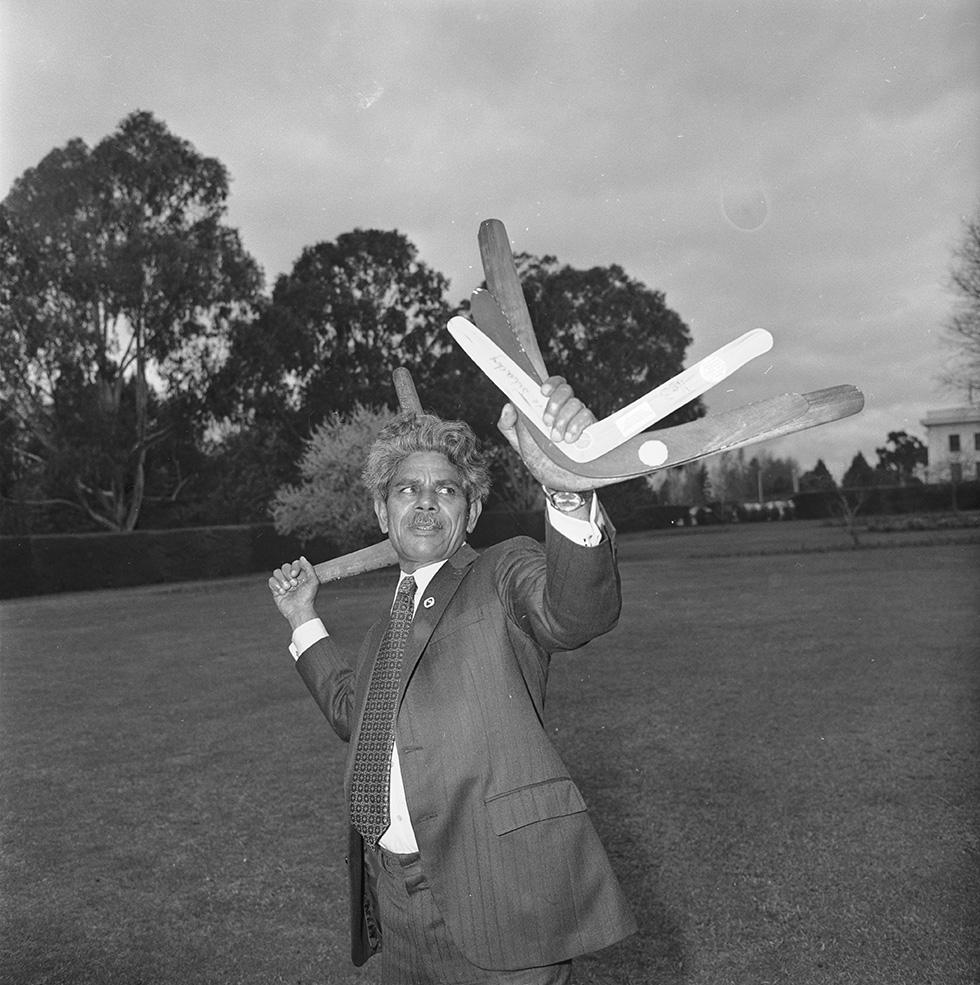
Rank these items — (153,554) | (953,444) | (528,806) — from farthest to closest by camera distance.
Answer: (153,554), (953,444), (528,806)

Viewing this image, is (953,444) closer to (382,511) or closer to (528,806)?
(382,511)

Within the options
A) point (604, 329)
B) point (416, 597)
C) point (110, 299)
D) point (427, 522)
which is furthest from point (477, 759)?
A: point (110, 299)

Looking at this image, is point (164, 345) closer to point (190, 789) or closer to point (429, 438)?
point (190, 789)

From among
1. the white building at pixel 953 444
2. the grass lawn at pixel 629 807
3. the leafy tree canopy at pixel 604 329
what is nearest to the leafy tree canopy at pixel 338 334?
the leafy tree canopy at pixel 604 329

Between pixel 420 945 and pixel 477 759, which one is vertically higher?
pixel 477 759

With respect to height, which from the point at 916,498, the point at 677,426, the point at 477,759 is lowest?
the point at 916,498

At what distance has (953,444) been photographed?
25.8 m

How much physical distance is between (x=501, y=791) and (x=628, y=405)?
2.87 feet

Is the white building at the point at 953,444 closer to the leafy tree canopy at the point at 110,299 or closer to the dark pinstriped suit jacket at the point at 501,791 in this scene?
the dark pinstriped suit jacket at the point at 501,791

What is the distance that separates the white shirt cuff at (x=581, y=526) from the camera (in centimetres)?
173

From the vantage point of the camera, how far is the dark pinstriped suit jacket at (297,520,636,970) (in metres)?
1.92

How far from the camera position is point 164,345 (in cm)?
3447

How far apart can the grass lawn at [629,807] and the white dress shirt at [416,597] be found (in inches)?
93.5

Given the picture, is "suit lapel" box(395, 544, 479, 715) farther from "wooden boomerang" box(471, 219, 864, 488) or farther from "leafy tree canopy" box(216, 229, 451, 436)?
"leafy tree canopy" box(216, 229, 451, 436)
